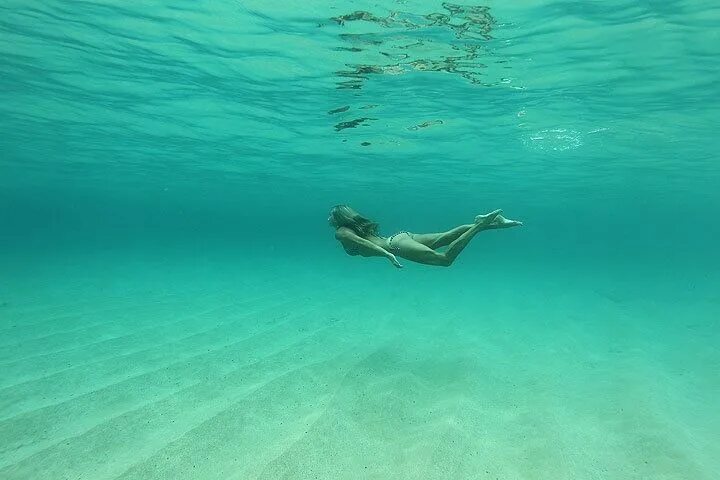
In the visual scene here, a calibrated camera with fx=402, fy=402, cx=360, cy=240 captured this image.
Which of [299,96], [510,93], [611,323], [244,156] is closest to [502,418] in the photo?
[611,323]

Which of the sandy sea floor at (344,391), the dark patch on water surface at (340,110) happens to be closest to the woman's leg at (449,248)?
the sandy sea floor at (344,391)

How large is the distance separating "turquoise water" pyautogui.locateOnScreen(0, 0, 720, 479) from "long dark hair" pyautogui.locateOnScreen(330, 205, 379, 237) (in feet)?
10.1

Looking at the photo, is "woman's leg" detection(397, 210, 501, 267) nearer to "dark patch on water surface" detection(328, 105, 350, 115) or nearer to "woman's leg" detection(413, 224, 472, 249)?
"woman's leg" detection(413, 224, 472, 249)

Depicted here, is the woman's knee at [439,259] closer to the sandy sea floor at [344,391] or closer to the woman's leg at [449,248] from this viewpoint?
the woman's leg at [449,248]

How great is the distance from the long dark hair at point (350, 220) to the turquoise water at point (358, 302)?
3080mm

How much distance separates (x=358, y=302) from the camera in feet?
56.0

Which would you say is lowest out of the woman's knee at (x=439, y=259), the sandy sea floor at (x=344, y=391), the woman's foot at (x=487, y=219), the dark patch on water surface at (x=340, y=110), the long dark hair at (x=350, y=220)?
the sandy sea floor at (x=344, y=391)

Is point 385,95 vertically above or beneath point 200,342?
above

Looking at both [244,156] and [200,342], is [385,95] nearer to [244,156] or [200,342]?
[200,342]

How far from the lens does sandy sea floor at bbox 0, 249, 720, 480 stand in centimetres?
546

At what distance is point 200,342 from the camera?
10.5 meters

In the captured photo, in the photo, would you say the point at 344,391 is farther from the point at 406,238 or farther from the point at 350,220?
the point at 350,220

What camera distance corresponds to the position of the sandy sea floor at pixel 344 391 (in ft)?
17.9

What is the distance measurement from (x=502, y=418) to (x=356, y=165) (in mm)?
28517
